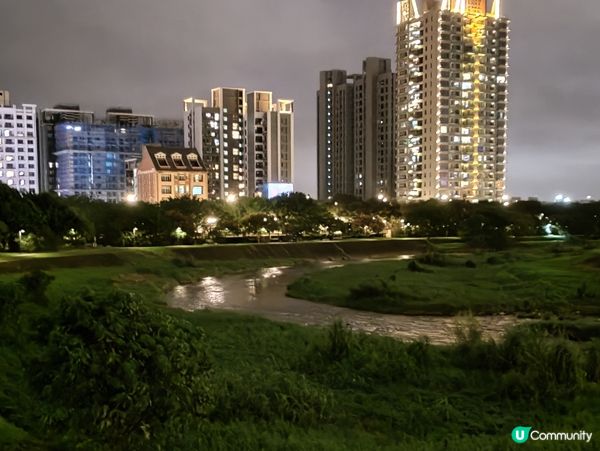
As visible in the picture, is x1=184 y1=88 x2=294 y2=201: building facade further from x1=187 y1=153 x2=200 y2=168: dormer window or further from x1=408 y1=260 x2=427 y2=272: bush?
x1=408 y1=260 x2=427 y2=272: bush

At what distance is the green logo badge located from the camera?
8.95m

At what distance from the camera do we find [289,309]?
2977 centimetres

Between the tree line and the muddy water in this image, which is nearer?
the muddy water

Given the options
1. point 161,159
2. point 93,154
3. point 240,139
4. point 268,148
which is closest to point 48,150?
point 93,154

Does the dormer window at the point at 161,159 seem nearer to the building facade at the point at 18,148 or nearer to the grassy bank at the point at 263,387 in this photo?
the building facade at the point at 18,148

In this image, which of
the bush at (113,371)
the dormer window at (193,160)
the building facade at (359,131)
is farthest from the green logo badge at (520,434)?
the building facade at (359,131)

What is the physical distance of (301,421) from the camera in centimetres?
1042

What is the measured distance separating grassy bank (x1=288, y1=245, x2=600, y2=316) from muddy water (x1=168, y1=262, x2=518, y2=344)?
149 centimetres

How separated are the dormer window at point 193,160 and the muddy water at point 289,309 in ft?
193

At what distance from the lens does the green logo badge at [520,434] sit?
29.4ft

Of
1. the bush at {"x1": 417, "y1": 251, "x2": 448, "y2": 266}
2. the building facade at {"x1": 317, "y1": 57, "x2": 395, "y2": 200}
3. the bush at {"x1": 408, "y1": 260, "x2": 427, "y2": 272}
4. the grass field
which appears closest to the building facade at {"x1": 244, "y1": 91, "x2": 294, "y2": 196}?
the building facade at {"x1": 317, "y1": 57, "x2": 395, "y2": 200}

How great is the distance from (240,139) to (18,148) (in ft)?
174

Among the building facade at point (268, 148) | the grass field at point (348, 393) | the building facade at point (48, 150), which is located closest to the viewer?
the grass field at point (348, 393)

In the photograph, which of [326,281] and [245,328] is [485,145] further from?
[245,328]
